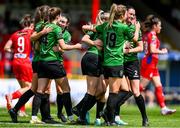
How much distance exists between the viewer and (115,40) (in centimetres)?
1522

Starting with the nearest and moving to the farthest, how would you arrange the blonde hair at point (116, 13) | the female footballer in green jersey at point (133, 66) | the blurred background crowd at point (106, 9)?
the blonde hair at point (116, 13)
the female footballer in green jersey at point (133, 66)
the blurred background crowd at point (106, 9)

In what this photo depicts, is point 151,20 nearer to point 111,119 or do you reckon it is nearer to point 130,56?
point 130,56

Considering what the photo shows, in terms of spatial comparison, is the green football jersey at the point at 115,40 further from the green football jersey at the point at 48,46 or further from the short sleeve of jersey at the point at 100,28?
the green football jersey at the point at 48,46

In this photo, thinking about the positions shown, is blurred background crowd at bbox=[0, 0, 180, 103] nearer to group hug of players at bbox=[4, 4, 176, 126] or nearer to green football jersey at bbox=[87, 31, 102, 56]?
group hug of players at bbox=[4, 4, 176, 126]

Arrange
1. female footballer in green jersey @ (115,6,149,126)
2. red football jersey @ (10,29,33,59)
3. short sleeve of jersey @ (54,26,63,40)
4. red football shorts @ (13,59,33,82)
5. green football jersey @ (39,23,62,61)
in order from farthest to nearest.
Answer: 1. red football shorts @ (13,59,33,82)
2. red football jersey @ (10,29,33,59)
3. female footballer in green jersey @ (115,6,149,126)
4. green football jersey @ (39,23,62,61)
5. short sleeve of jersey @ (54,26,63,40)

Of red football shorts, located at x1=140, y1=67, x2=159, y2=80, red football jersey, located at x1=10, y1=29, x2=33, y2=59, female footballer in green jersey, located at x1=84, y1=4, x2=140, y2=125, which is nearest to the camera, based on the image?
female footballer in green jersey, located at x1=84, y1=4, x2=140, y2=125

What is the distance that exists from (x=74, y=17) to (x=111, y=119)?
21182 mm

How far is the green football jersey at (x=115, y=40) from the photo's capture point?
1518 cm

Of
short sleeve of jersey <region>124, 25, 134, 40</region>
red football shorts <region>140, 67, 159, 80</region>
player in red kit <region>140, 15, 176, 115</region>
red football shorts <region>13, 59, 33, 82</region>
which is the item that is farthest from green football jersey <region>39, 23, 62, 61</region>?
red football shorts <region>140, 67, 159, 80</region>

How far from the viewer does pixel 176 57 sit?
34750 millimetres

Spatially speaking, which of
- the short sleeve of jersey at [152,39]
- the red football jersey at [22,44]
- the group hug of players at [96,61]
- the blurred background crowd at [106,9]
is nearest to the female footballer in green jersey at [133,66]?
the group hug of players at [96,61]

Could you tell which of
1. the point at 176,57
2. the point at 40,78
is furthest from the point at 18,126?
the point at 176,57

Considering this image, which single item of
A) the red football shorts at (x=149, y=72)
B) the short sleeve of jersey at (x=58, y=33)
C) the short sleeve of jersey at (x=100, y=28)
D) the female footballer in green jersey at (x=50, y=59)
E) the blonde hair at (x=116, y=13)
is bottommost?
the red football shorts at (x=149, y=72)

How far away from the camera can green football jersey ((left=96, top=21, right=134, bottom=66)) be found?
15.2 meters
